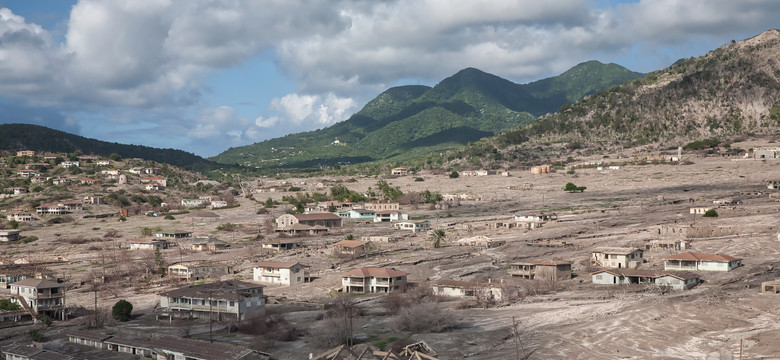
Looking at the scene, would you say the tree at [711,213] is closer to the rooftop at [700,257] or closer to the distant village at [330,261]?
the distant village at [330,261]

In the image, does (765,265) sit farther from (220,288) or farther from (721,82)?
(721,82)

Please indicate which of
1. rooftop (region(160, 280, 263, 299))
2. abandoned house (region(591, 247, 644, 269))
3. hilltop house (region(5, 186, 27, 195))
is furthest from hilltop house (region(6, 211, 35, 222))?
abandoned house (region(591, 247, 644, 269))

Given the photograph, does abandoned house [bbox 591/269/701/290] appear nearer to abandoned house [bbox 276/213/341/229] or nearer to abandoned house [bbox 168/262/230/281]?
abandoned house [bbox 168/262/230/281]

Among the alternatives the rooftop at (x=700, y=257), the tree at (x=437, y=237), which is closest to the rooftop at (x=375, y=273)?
the tree at (x=437, y=237)

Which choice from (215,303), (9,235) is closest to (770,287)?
(215,303)

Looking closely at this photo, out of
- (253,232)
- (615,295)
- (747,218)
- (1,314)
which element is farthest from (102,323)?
(747,218)

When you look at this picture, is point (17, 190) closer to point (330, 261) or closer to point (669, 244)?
point (330, 261)

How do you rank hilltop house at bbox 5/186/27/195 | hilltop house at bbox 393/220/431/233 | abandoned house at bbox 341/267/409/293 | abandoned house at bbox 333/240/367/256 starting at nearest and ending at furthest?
abandoned house at bbox 341/267/409/293
abandoned house at bbox 333/240/367/256
hilltop house at bbox 393/220/431/233
hilltop house at bbox 5/186/27/195
